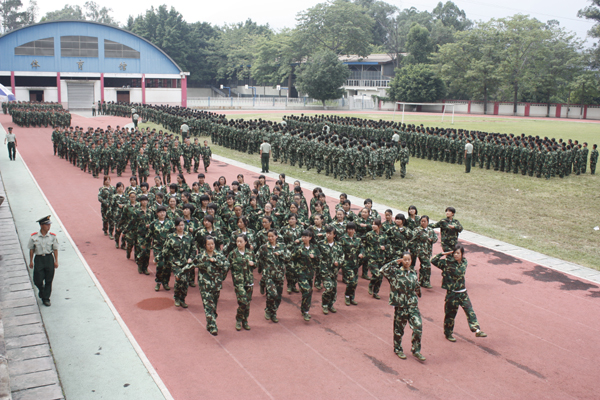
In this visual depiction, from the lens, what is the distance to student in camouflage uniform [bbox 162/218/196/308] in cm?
784

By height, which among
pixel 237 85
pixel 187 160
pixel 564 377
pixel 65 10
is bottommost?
pixel 564 377

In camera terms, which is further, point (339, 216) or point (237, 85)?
point (237, 85)

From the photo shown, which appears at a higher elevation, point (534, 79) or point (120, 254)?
point (534, 79)

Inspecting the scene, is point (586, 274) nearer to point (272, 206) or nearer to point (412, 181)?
point (272, 206)

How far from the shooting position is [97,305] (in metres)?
7.86

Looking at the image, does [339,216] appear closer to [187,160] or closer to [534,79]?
[187,160]

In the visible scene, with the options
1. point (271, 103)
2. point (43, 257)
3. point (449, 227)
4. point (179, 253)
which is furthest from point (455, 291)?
point (271, 103)

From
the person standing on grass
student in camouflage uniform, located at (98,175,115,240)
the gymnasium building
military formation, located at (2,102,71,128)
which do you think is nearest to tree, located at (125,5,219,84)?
the gymnasium building

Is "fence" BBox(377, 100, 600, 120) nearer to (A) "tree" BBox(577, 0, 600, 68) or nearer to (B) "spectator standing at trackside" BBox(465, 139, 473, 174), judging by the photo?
(A) "tree" BBox(577, 0, 600, 68)

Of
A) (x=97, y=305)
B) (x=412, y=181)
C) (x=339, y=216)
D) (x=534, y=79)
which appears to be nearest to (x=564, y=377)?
(x=339, y=216)

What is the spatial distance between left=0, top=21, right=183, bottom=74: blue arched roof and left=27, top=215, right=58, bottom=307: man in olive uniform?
4904cm

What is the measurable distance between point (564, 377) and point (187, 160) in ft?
53.7

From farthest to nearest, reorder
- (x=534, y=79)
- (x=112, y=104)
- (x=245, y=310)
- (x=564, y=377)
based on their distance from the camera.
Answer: (x=534, y=79) → (x=112, y=104) → (x=245, y=310) → (x=564, y=377)

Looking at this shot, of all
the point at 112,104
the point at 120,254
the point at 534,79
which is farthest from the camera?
the point at 534,79
